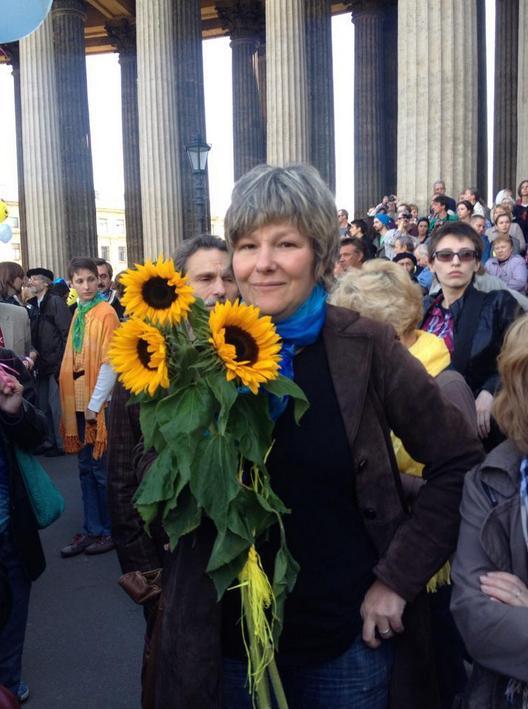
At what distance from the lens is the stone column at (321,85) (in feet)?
74.0

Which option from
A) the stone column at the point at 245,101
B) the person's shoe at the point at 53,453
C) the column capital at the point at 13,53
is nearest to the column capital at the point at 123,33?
the column capital at the point at 13,53

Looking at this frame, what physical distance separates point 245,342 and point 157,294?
23cm

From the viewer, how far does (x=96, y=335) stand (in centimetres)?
637

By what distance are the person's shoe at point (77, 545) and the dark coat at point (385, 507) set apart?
4.48 metres

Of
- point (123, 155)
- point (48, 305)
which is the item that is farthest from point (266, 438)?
point (123, 155)

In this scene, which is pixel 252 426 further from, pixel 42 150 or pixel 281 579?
pixel 42 150

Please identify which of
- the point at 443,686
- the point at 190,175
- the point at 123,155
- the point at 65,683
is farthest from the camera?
the point at 123,155

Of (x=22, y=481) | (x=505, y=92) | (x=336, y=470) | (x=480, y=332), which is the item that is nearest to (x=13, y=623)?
(x=22, y=481)

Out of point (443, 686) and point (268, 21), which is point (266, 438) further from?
point (268, 21)

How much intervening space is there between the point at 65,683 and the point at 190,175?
61.9 ft

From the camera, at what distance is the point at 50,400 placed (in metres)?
9.87

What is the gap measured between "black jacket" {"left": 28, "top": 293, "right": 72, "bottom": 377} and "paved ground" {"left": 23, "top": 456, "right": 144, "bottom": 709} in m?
3.43

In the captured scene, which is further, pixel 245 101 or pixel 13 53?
pixel 13 53

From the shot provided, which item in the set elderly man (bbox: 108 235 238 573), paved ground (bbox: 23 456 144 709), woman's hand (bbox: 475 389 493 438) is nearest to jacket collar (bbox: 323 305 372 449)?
elderly man (bbox: 108 235 238 573)
